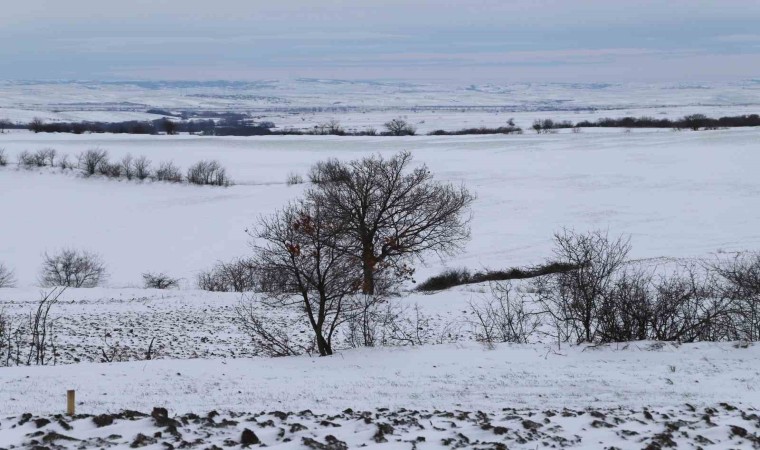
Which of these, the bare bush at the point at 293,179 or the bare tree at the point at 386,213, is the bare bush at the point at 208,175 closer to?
the bare bush at the point at 293,179

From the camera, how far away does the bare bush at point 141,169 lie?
216ft

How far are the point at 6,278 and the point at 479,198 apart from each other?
3061cm

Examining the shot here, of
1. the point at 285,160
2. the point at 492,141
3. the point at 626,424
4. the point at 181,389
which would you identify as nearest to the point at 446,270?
the point at 181,389

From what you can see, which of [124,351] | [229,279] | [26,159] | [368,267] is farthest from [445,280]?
[26,159]

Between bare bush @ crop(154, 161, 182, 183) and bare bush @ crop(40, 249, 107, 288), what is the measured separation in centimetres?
2657

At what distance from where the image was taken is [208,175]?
64625mm

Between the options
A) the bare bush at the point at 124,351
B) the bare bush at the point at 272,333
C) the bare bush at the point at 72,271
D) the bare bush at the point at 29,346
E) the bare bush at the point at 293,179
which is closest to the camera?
the bare bush at the point at 29,346

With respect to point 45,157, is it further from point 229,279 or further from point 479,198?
point 229,279

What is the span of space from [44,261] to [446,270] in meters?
21.5

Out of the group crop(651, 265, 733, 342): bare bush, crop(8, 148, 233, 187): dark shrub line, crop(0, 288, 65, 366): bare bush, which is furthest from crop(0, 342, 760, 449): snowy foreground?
crop(8, 148, 233, 187): dark shrub line

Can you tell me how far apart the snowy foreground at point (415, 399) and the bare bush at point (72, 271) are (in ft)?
80.7

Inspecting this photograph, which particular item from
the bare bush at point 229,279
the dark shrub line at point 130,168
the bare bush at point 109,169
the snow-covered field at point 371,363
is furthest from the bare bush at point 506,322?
the bare bush at point 109,169

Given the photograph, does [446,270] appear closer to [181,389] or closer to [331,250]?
[331,250]

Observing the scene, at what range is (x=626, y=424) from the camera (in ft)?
27.0
